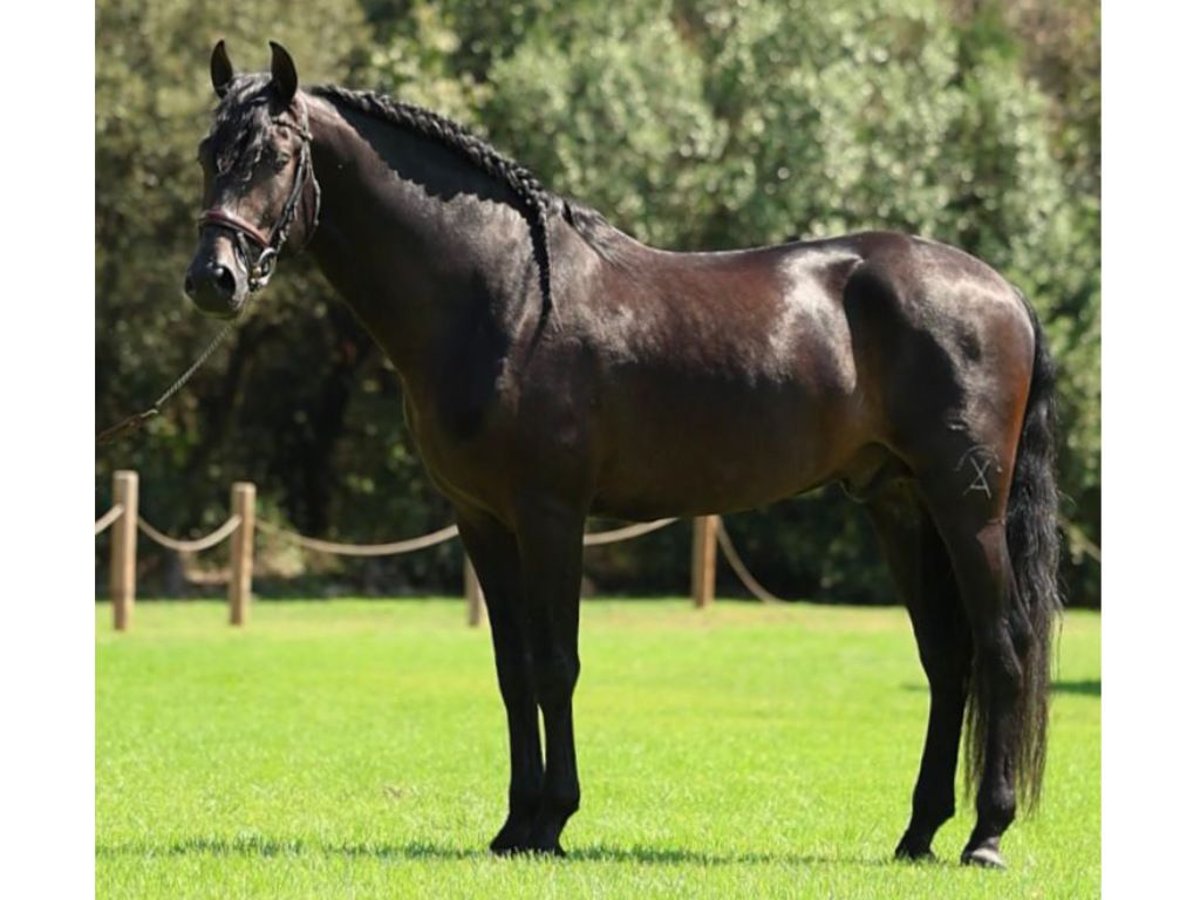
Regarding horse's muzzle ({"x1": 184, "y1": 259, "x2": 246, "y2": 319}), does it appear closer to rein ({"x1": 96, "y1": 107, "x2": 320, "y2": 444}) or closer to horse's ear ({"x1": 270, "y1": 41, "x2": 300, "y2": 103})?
rein ({"x1": 96, "y1": 107, "x2": 320, "y2": 444})

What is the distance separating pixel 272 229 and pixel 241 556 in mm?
12018

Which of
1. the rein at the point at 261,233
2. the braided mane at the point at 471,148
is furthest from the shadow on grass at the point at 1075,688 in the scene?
the rein at the point at 261,233

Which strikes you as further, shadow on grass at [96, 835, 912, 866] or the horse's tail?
the horse's tail

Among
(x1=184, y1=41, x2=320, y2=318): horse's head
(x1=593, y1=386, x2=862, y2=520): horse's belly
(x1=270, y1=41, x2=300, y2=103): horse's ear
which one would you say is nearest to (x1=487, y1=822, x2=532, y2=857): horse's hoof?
(x1=593, y1=386, x2=862, y2=520): horse's belly

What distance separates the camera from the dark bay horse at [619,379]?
6.40 meters

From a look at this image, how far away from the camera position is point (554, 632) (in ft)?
21.2

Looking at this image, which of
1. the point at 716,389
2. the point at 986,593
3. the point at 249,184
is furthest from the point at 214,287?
the point at 986,593

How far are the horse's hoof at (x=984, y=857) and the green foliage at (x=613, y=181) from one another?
1526 centimetres

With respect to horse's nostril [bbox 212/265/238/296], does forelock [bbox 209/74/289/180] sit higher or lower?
higher

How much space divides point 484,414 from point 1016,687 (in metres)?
2.03

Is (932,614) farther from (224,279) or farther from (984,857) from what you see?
(224,279)

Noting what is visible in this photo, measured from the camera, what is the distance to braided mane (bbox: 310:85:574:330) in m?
6.69

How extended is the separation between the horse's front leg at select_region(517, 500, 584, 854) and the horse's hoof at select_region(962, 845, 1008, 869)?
1314mm

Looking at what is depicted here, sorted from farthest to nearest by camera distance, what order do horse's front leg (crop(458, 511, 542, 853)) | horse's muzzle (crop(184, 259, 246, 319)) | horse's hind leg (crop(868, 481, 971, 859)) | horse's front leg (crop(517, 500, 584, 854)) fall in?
horse's hind leg (crop(868, 481, 971, 859)) < horse's front leg (crop(458, 511, 542, 853)) < horse's front leg (crop(517, 500, 584, 854)) < horse's muzzle (crop(184, 259, 246, 319))
